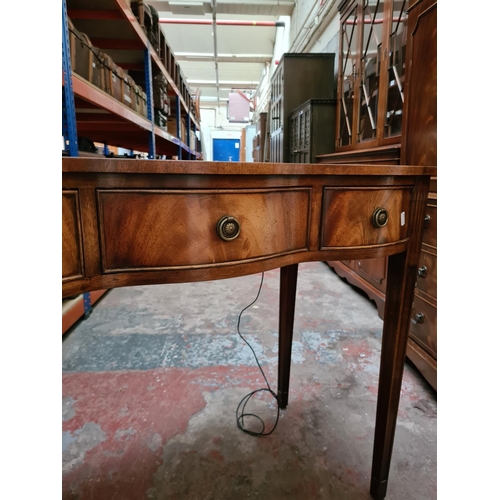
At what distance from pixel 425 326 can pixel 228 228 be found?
46.1 inches

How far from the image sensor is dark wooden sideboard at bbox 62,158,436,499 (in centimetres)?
46

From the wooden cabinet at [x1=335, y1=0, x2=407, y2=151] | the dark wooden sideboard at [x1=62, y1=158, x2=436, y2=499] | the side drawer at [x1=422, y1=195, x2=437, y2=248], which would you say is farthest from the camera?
the wooden cabinet at [x1=335, y1=0, x2=407, y2=151]

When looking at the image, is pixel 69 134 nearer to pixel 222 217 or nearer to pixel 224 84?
pixel 222 217

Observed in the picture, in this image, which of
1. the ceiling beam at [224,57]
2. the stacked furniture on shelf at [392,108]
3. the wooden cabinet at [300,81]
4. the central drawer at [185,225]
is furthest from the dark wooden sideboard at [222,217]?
the ceiling beam at [224,57]

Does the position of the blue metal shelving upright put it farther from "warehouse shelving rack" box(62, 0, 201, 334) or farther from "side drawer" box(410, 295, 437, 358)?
"side drawer" box(410, 295, 437, 358)

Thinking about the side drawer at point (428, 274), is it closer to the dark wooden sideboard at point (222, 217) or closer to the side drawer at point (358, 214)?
the dark wooden sideboard at point (222, 217)

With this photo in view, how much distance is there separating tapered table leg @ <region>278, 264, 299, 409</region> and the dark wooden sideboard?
41 cm

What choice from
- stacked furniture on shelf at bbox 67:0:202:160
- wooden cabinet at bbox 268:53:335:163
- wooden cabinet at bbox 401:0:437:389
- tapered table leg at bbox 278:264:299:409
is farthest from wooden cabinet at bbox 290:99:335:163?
tapered table leg at bbox 278:264:299:409

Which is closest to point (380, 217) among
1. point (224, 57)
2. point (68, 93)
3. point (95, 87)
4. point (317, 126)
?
point (68, 93)

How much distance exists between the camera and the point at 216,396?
128cm

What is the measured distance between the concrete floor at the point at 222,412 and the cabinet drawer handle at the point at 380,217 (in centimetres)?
75

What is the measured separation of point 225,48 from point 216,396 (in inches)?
325

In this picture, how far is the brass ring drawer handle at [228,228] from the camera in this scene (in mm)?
531

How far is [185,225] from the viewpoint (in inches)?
20.1
